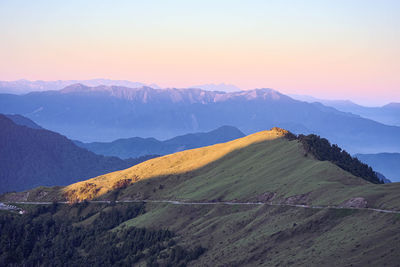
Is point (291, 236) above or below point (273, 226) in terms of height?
above

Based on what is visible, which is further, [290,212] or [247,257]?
[290,212]

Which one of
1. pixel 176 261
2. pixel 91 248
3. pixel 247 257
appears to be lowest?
pixel 91 248

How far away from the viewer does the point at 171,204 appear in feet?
655

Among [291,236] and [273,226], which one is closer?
[291,236]

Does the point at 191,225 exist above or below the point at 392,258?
below

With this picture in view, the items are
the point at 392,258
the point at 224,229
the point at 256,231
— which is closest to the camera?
the point at 392,258

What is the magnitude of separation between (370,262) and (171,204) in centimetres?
11870

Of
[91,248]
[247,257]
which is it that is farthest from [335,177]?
[91,248]

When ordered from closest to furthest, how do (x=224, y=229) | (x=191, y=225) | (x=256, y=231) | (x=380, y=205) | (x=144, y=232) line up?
(x=380, y=205), (x=256, y=231), (x=224, y=229), (x=191, y=225), (x=144, y=232)

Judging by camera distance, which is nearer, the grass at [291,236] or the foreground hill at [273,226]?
the grass at [291,236]

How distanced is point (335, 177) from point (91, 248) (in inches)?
3677

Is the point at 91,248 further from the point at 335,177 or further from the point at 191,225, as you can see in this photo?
the point at 335,177

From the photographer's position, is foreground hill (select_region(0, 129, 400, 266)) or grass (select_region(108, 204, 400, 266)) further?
foreground hill (select_region(0, 129, 400, 266))

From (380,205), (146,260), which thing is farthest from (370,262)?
(146,260)
